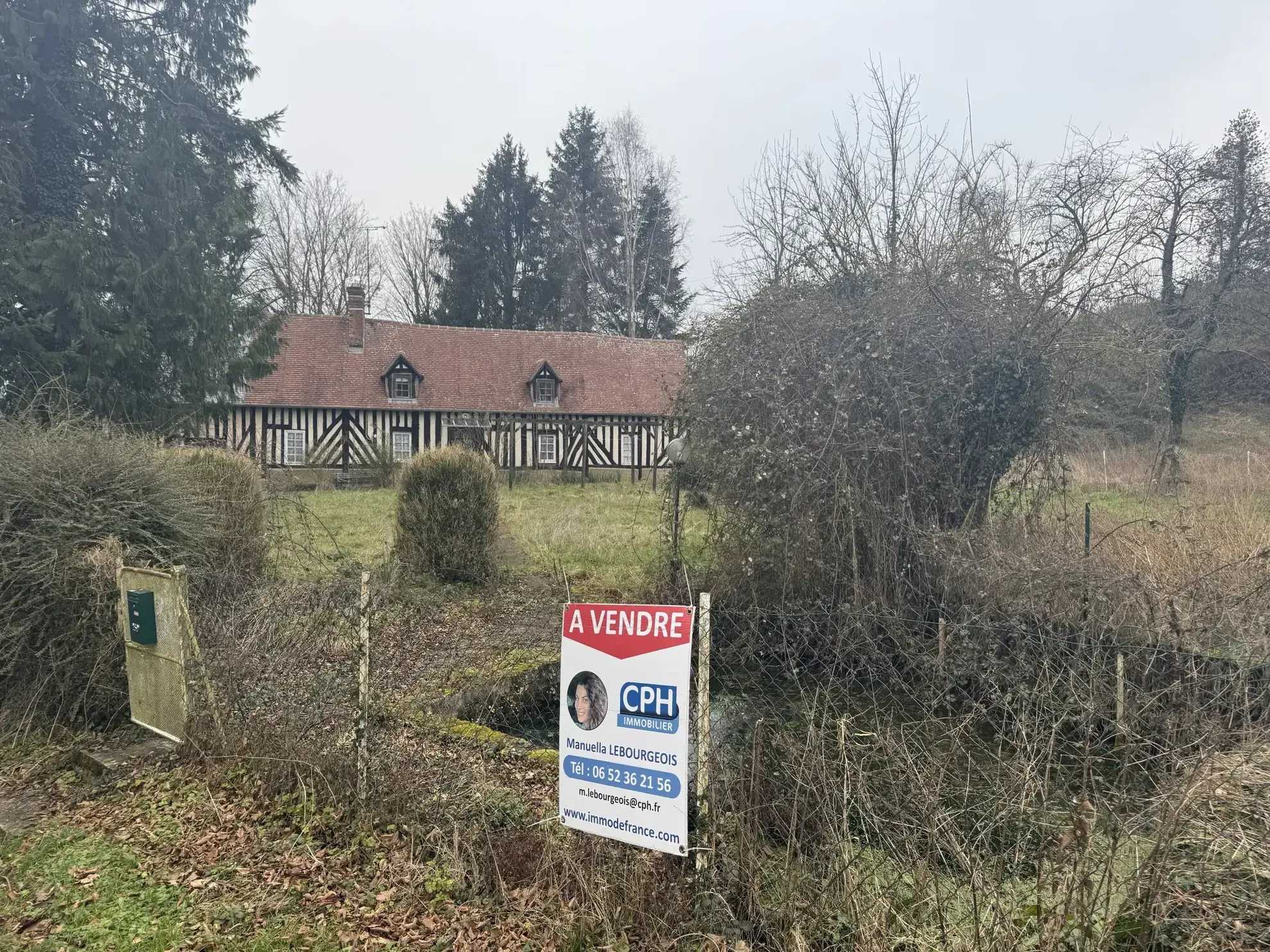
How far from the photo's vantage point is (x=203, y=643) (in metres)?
4.86

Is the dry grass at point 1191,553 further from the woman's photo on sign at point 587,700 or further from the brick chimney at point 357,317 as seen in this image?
the brick chimney at point 357,317

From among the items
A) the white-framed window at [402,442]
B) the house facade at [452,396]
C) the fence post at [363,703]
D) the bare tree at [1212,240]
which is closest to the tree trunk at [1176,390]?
the bare tree at [1212,240]

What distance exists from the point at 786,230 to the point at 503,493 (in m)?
12.5

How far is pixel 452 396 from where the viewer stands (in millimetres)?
26719

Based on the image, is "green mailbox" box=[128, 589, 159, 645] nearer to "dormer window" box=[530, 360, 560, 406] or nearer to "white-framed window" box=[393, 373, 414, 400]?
"white-framed window" box=[393, 373, 414, 400]

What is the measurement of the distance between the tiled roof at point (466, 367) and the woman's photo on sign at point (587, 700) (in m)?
22.2

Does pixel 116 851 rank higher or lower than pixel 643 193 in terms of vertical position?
lower

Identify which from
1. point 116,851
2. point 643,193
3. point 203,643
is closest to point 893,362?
point 203,643

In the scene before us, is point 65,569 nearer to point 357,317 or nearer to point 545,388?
point 545,388

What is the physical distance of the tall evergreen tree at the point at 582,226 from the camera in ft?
115

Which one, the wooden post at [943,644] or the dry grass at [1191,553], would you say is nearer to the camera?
the dry grass at [1191,553]

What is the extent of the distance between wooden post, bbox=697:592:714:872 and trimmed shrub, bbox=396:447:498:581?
6818mm

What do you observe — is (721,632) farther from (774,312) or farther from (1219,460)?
(1219,460)

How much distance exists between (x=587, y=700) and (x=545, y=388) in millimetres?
25204
